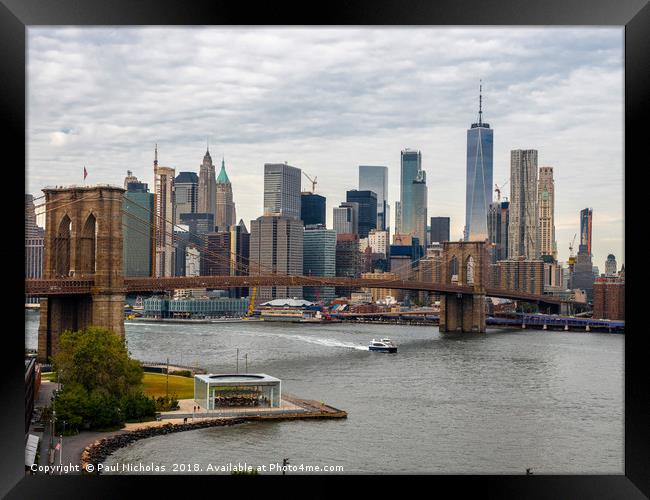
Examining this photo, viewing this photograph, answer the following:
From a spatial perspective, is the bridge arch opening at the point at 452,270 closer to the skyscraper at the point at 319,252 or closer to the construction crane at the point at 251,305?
the skyscraper at the point at 319,252

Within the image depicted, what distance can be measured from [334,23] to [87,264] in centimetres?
1466

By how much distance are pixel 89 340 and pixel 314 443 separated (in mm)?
3820

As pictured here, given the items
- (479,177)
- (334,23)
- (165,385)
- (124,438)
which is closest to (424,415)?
(124,438)

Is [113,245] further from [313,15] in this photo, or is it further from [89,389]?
[313,15]

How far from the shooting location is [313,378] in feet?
54.6

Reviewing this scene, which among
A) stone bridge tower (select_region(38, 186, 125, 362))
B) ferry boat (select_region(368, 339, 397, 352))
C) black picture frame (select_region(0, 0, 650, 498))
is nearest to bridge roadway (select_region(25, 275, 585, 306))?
stone bridge tower (select_region(38, 186, 125, 362))

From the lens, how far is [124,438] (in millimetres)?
9891

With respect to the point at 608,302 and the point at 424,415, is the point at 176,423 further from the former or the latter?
the point at 608,302

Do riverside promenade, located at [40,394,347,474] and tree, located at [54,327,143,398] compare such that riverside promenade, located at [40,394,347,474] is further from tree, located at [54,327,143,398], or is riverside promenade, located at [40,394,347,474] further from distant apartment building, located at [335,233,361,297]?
distant apartment building, located at [335,233,361,297]

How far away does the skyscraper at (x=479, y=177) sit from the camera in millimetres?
107250

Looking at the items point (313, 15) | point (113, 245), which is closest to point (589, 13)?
point (313, 15)

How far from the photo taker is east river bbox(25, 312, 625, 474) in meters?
9.62

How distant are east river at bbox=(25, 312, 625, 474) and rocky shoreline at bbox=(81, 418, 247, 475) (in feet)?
0.42

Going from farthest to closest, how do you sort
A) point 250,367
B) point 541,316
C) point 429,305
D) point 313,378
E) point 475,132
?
1. point 475,132
2. point 429,305
3. point 541,316
4. point 250,367
5. point 313,378
